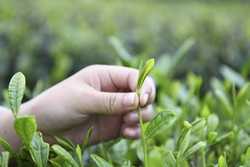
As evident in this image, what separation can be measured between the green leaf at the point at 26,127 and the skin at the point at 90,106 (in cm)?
26

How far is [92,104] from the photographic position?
54.0 inches

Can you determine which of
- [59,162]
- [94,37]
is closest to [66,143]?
[59,162]

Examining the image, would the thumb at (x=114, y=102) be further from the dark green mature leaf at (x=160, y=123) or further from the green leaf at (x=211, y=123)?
the green leaf at (x=211, y=123)

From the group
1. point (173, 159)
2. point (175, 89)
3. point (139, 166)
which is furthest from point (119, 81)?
point (175, 89)

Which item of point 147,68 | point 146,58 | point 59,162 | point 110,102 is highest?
point 147,68

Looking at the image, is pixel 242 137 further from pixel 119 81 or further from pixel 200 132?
pixel 119 81

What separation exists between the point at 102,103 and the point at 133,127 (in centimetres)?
22

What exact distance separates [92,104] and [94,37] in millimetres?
2180

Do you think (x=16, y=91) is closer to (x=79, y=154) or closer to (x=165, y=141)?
(x=79, y=154)

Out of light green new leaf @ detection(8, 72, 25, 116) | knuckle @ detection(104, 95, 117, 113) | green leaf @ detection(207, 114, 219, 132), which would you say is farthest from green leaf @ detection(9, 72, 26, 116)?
green leaf @ detection(207, 114, 219, 132)

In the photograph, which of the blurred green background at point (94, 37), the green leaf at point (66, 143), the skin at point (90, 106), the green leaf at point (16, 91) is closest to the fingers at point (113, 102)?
the skin at point (90, 106)

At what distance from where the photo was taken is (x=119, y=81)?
4.91 ft

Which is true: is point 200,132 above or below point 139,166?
above

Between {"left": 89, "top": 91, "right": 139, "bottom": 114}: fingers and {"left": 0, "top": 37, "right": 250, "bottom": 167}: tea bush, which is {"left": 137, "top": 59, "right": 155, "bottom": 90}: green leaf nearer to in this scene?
{"left": 0, "top": 37, "right": 250, "bottom": 167}: tea bush
